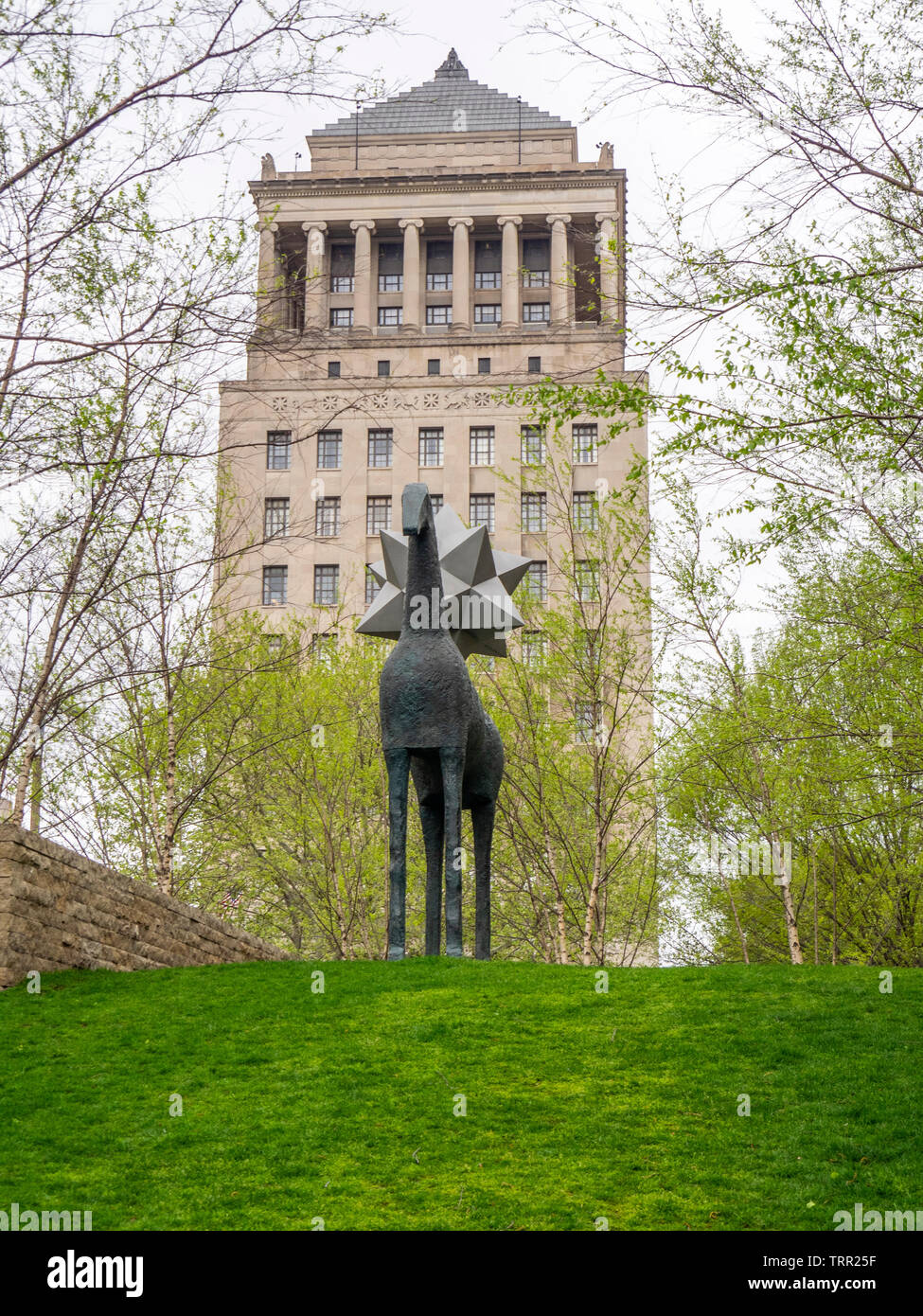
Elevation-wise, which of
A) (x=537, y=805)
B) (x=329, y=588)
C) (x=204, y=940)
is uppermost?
(x=329, y=588)

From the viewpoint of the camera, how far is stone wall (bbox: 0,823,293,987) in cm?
1352

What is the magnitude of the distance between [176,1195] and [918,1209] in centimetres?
486

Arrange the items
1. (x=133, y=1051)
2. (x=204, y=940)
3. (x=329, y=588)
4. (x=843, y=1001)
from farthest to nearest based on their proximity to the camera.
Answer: (x=329, y=588) → (x=204, y=940) → (x=843, y=1001) → (x=133, y=1051)

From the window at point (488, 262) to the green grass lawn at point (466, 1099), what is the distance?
65840mm

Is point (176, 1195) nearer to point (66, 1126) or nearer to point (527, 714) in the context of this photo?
point (66, 1126)

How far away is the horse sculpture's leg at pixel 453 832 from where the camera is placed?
14.7 meters

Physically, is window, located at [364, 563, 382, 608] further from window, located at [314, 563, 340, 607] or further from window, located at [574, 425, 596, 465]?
window, located at [574, 425, 596, 465]

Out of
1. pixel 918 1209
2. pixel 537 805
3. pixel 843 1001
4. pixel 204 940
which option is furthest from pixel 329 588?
pixel 918 1209

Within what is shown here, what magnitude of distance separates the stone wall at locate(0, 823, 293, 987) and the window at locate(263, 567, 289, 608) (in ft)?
157

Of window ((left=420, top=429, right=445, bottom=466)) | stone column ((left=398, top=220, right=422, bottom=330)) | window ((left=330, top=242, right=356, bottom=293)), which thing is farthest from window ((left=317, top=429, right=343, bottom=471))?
window ((left=330, top=242, right=356, bottom=293))

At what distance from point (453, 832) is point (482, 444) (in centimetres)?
5461

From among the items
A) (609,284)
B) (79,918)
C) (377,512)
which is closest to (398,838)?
(79,918)

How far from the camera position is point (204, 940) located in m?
18.9

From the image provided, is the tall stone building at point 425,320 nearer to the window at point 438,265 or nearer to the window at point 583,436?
the window at point 438,265
